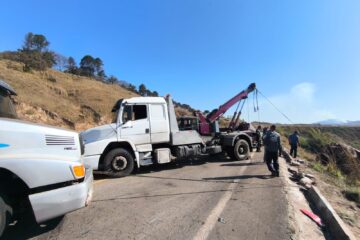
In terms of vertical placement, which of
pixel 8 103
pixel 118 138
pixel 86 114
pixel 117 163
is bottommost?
pixel 117 163

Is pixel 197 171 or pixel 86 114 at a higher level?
pixel 86 114

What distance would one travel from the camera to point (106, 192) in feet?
22.3

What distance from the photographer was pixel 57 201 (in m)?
3.76

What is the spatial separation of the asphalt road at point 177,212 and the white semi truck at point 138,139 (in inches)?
28.1

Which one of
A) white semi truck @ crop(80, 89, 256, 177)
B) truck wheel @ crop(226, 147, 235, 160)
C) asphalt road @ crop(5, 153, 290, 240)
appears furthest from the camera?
truck wheel @ crop(226, 147, 235, 160)

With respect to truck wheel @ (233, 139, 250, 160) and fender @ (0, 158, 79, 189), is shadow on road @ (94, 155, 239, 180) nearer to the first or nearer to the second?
truck wheel @ (233, 139, 250, 160)

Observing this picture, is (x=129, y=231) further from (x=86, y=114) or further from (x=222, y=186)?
(x=86, y=114)

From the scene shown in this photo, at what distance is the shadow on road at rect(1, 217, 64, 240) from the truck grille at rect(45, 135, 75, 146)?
1471 mm

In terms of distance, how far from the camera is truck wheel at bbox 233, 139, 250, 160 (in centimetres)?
1270

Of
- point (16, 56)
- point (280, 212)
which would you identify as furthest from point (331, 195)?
point (16, 56)

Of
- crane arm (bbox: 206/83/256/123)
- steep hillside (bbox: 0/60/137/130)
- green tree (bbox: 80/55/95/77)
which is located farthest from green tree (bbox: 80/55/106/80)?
crane arm (bbox: 206/83/256/123)

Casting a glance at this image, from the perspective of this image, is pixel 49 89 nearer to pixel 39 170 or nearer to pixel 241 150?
pixel 241 150

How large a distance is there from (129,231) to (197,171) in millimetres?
5855

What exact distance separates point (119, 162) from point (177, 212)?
4270 mm
